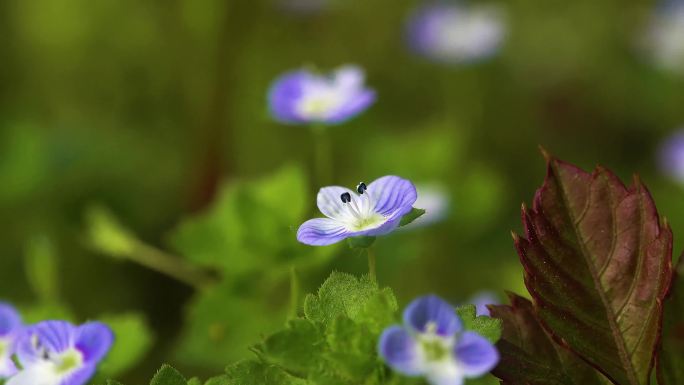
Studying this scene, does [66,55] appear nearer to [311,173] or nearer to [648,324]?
[311,173]

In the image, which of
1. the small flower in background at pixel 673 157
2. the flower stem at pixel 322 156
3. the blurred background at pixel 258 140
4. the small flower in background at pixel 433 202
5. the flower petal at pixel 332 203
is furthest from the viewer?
the small flower in background at pixel 673 157

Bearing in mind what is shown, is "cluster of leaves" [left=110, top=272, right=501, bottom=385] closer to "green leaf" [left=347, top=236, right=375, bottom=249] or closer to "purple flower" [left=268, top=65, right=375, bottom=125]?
"green leaf" [left=347, top=236, right=375, bottom=249]

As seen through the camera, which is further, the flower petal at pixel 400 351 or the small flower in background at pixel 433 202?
the small flower in background at pixel 433 202

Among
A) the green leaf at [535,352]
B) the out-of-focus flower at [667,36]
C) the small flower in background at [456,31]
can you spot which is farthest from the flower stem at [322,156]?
the out-of-focus flower at [667,36]

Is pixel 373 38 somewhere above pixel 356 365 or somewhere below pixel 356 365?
above

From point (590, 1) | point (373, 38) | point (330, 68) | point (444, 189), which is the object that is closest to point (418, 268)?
point (444, 189)

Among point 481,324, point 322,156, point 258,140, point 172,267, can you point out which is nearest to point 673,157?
point 322,156

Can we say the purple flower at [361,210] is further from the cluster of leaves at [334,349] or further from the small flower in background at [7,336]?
the small flower in background at [7,336]
